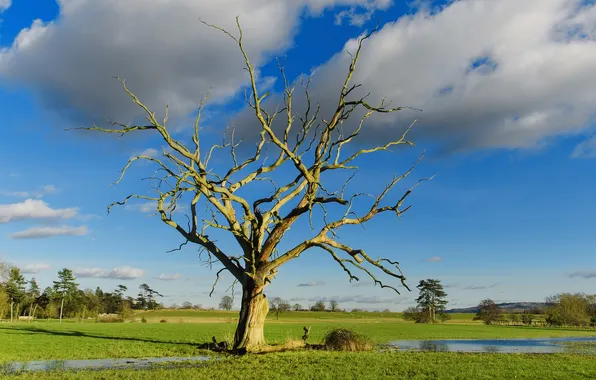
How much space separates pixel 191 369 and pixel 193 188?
29.7 feet

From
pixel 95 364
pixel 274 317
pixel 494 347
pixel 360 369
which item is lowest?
pixel 274 317

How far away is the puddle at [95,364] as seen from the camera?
14981 millimetres

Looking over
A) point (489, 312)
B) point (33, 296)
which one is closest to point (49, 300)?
point (33, 296)

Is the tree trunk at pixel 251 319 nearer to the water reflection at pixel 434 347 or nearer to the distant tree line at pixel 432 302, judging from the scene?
the water reflection at pixel 434 347

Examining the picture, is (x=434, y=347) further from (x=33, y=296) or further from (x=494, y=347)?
(x=33, y=296)

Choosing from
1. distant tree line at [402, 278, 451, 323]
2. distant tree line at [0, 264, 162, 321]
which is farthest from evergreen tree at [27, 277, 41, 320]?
distant tree line at [402, 278, 451, 323]

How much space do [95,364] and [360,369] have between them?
31.2ft

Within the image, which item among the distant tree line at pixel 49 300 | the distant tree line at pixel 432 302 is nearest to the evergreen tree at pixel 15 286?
the distant tree line at pixel 49 300

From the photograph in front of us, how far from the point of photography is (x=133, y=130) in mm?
22641

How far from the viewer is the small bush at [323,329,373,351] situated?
2171cm

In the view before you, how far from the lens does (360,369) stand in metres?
14.2

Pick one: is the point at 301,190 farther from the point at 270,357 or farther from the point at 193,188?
the point at 270,357

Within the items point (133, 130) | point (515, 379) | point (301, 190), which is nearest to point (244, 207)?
point (301, 190)

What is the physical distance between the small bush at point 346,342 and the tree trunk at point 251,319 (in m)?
3.44
